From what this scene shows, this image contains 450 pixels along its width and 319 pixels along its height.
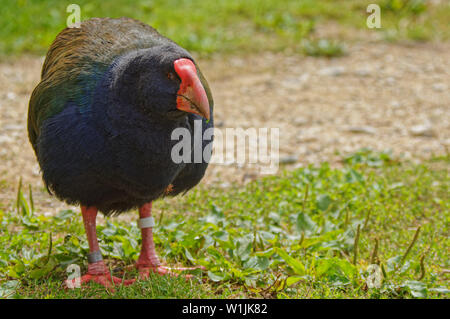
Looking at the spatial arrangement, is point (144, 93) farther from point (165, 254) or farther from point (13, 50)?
point (13, 50)

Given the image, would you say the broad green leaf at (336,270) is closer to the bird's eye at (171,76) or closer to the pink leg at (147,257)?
the pink leg at (147,257)

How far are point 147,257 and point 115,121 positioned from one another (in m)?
0.92

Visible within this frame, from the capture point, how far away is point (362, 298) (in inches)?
118

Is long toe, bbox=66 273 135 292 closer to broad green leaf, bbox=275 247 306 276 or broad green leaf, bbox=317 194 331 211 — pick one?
broad green leaf, bbox=275 247 306 276

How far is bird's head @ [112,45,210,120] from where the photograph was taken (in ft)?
8.77

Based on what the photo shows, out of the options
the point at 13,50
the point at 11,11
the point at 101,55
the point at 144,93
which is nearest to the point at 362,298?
the point at 144,93

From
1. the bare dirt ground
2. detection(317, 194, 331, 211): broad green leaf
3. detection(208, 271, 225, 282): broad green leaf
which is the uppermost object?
the bare dirt ground

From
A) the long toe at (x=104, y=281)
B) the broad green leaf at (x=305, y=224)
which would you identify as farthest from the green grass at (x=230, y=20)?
the long toe at (x=104, y=281)

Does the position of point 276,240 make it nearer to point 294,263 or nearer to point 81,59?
point 294,263

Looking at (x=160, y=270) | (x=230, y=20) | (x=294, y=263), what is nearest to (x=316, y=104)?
(x=230, y=20)

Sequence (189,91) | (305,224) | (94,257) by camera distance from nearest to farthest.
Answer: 1. (189,91)
2. (94,257)
3. (305,224)

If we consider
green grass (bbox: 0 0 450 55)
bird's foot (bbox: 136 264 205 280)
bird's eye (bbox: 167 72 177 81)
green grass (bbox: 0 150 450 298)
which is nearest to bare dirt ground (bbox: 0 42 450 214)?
green grass (bbox: 0 0 450 55)

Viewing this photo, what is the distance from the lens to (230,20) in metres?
8.18

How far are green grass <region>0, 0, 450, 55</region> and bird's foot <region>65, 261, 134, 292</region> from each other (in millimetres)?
4302
